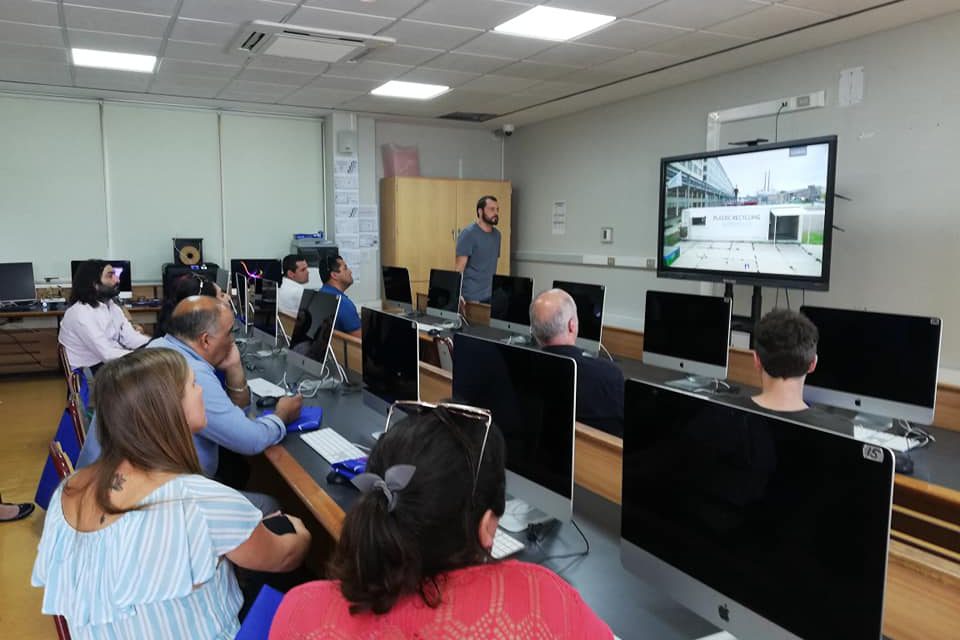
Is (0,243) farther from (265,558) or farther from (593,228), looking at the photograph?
(265,558)

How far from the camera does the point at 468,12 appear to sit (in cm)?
403

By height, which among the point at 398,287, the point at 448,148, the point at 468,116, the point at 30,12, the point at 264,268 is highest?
the point at 468,116

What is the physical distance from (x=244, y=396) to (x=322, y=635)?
7.29ft

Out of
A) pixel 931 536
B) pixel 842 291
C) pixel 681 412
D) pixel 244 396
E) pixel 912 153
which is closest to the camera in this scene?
pixel 681 412

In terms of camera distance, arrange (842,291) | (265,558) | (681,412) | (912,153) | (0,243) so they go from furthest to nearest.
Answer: (0,243) → (842,291) → (912,153) → (265,558) → (681,412)

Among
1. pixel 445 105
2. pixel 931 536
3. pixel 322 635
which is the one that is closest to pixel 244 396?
pixel 322 635

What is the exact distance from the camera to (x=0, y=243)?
256 inches

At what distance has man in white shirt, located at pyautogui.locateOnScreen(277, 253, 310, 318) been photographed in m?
4.91

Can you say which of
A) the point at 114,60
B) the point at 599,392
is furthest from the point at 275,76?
the point at 599,392

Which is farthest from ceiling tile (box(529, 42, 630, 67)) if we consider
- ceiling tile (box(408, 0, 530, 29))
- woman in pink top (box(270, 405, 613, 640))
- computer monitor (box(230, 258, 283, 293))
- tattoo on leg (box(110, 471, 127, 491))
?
woman in pink top (box(270, 405, 613, 640))

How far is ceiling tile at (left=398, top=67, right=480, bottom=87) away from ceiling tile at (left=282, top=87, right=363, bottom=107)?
89 centimetres

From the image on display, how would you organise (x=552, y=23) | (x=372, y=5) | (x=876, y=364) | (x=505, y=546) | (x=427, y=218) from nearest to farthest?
(x=505, y=546) → (x=876, y=364) → (x=372, y=5) → (x=552, y=23) → (x=427, y=218)

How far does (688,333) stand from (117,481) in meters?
2.62

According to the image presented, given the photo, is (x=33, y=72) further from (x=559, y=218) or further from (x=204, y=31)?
(x=559, y=218)
